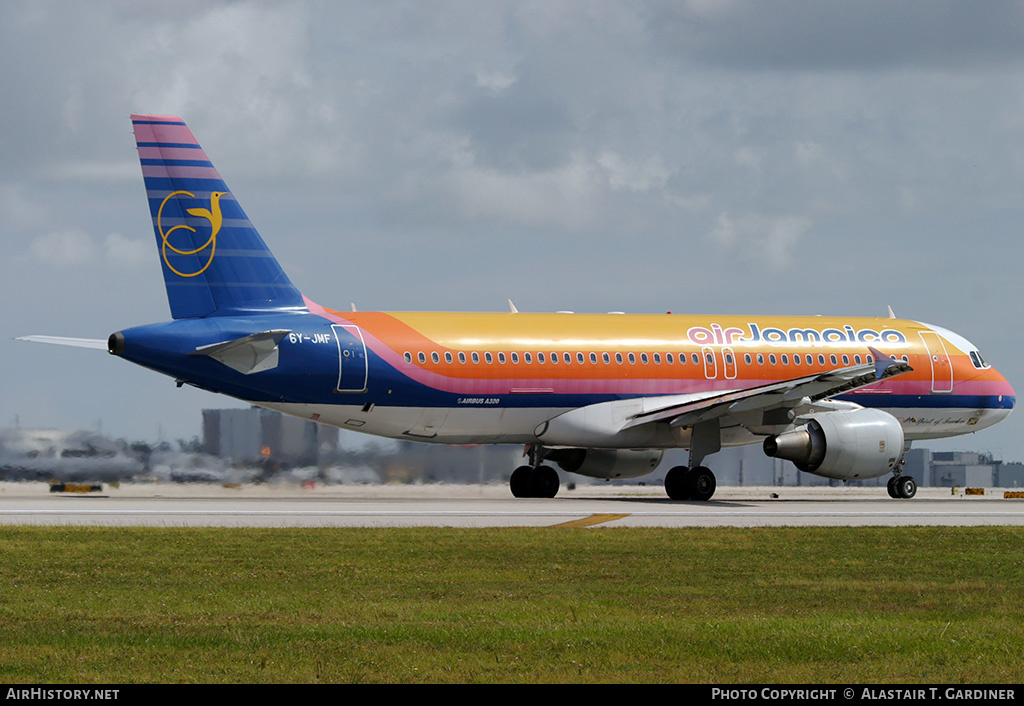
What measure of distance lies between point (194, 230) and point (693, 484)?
14.2 meters

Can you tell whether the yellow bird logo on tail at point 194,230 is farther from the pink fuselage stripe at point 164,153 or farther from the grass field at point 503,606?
the grass field at point 503,606

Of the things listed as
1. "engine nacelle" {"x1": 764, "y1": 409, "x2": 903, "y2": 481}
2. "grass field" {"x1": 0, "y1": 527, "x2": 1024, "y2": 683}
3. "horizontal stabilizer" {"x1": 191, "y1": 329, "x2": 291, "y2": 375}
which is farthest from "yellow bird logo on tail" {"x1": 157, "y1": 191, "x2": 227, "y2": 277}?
"engine nacelle" {"x1": 764, "y1": 409, "x2": 903, "y2": 481}

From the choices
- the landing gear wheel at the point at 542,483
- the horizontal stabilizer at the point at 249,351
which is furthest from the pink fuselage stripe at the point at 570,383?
the landing gear wheel at the point at 542,483

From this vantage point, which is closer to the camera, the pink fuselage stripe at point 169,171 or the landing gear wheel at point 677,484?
the pink fuselage stripe at point 169,171

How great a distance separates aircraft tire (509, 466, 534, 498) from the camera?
38062 mm

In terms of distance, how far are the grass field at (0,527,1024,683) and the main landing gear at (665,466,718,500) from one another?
11855mm

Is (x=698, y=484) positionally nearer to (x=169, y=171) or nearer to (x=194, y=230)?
(x=194, y=230)

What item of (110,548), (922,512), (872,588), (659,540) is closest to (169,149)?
(110,548)

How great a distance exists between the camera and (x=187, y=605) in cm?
1423

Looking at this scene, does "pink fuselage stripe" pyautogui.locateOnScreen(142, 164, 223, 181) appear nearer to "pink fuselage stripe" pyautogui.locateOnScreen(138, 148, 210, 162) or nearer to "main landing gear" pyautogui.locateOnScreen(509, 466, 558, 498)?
"pink fuselage stripe" pyautogui.locateOnScreen(138, 148, 210, 162)

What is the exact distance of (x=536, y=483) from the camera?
125 ft

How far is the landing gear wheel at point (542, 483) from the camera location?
125 feet

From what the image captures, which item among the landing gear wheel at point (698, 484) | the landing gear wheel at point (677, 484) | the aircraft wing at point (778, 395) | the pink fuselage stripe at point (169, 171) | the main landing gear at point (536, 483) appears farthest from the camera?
the main landing gear at point (536, 483)

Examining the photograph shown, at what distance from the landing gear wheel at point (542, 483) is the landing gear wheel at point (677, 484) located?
12.5 ft
